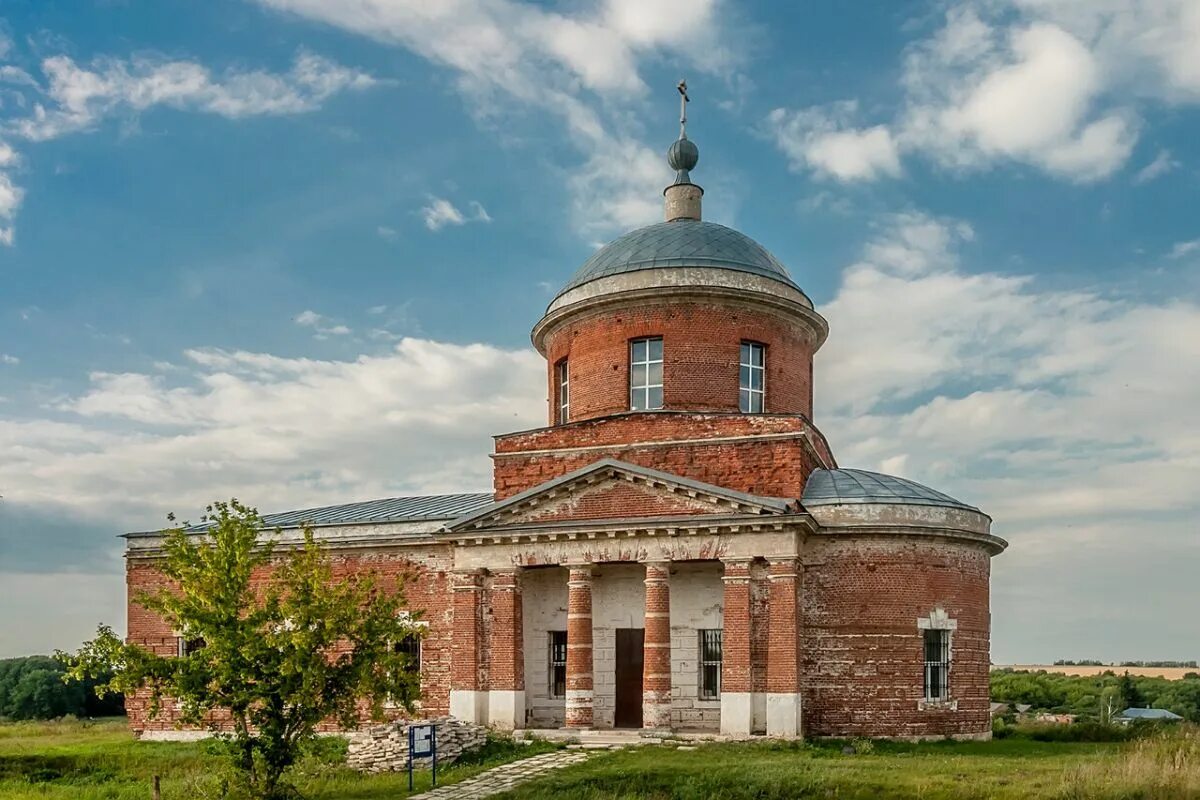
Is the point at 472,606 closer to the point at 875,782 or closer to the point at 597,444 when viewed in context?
the point at 597,444

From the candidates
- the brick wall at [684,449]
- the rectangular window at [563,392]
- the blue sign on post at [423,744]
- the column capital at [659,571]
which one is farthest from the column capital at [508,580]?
the rectangular window at [563,392]

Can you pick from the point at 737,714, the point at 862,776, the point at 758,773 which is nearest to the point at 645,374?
the point at 737,714

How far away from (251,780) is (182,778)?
189 inches

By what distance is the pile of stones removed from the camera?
1916 cm

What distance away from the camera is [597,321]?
1019 inches

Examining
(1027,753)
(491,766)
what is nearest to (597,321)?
(491,766)

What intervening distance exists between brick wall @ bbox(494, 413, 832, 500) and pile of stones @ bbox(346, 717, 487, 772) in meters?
5.71

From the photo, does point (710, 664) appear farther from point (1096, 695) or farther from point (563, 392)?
point (1096, 695)

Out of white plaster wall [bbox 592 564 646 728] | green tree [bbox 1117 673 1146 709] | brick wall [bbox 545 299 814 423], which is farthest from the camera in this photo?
green tree [bbox 1117 673 1146 709]

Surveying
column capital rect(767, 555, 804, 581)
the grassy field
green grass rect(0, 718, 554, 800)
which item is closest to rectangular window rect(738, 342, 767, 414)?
column capital rect(767, 555, 804, 581)

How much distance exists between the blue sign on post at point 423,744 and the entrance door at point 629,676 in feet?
17.4

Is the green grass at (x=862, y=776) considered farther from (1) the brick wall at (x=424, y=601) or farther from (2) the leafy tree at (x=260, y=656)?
(1) the brick wall at (x=424, y=601)

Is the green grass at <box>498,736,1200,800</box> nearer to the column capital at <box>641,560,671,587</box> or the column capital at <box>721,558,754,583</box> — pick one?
the column capital at <box>721,558,754,583</box>

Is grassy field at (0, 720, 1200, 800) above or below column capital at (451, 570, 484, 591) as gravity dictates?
below
